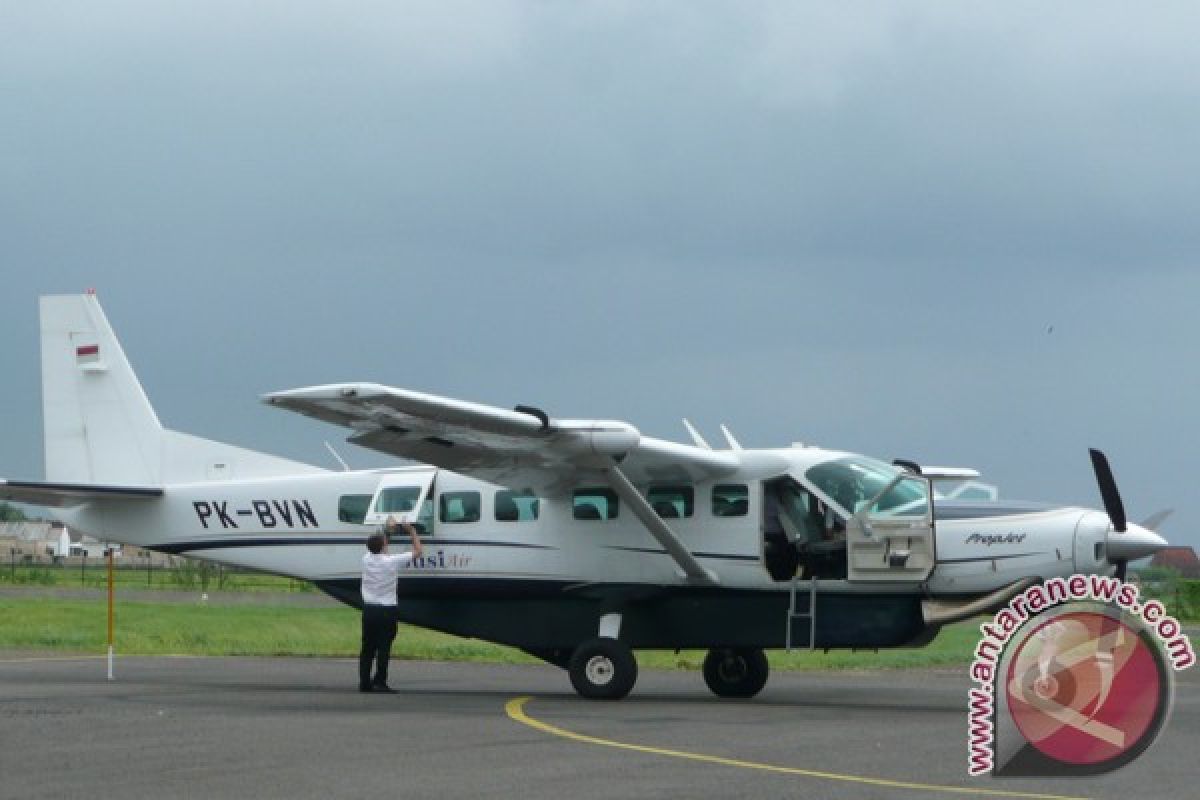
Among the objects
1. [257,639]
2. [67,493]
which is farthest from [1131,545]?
[257,639]

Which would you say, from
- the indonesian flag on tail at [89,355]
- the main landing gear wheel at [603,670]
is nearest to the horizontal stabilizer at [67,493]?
the indonesian flag on tail at [89,355]

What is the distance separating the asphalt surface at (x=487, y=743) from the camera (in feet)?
37.2

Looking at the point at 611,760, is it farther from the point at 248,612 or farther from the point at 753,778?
the point at 248,612

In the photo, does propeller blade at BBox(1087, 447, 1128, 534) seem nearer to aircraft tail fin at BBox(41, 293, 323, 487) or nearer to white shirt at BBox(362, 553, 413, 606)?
white shirt at BBox(362, 553, 413, 606)

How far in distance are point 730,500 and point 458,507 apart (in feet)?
10.7

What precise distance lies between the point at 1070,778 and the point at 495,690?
10.6 meters

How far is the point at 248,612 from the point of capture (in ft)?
135

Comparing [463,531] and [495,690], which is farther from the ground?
[463,531]

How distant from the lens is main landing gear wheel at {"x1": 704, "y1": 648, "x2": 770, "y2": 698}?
20.8 meters

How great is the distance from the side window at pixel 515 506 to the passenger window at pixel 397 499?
3.24ft

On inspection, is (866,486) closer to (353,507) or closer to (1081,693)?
(1081,693)

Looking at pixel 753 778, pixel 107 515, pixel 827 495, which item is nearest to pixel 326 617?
pixel 107 515

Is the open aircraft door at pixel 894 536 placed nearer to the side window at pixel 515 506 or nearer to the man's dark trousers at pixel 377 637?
the side window at pixel 515 506

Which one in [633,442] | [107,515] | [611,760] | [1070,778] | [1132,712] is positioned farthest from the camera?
[107,515]
